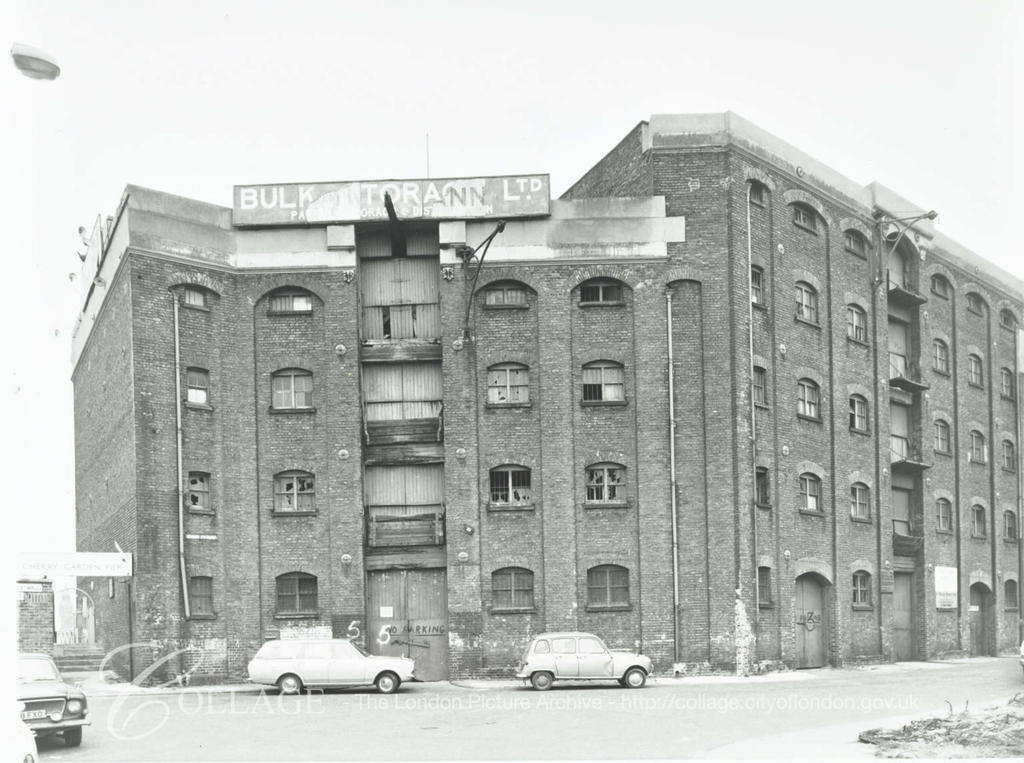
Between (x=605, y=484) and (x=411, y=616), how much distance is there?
6459 millimetres

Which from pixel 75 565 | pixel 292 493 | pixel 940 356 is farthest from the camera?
pixel 940 356

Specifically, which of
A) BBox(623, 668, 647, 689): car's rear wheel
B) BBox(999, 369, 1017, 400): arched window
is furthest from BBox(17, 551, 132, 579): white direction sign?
BBox(999, 369, 1017, 400): arched window

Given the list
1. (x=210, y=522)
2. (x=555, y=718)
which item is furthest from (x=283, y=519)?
(x=555, y=718)

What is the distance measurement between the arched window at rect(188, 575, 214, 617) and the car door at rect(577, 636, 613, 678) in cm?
1041

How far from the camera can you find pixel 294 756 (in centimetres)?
1647

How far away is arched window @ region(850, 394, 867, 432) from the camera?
38.2m

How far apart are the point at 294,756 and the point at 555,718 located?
5.60m

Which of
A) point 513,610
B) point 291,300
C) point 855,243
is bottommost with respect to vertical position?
point 513,610

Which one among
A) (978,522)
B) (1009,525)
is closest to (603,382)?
(978,522)

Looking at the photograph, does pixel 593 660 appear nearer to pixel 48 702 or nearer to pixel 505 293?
pixel 505 293

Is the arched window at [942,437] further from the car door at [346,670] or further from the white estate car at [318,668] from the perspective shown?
the car door at [346,670]

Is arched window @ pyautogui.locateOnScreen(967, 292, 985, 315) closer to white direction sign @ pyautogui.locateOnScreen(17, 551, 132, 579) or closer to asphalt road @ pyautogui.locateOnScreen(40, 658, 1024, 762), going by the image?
asphalt road @ pyautogui.locateOnScreen(40, 658, 1024, 762)

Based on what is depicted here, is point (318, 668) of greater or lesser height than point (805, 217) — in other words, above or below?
below

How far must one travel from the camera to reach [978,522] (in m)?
44.7
